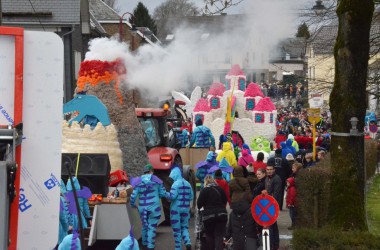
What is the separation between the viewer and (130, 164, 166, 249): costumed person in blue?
14141 millimetres

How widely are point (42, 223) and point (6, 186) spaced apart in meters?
0.67

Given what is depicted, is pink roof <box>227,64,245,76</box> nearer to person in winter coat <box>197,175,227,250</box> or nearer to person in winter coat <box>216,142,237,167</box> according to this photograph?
person in winter coat <box>216,142,237,167</box>

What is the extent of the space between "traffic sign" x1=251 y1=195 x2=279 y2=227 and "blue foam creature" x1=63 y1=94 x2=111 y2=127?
486 centimetres

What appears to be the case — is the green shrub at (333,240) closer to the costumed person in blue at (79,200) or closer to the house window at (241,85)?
the costumed person in blue at (79,200)

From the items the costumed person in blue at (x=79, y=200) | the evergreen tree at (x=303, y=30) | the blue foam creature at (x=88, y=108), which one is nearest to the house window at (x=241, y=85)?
the evergreen tree at (x=303, y=30)

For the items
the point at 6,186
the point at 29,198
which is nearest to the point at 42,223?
the point at 29,198

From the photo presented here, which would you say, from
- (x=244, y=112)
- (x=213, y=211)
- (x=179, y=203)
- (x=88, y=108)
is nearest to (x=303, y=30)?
(x=88, y=108)

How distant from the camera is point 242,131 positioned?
36.2 m

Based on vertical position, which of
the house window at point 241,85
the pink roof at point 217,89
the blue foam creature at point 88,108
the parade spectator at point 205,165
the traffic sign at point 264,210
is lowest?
the traffic sign at point 264,210

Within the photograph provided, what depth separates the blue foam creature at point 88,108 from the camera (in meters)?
16.4

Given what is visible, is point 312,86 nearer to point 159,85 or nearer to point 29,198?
point 159,85

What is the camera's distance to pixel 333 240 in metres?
10.7

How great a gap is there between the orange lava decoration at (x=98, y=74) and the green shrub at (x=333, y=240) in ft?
23.8

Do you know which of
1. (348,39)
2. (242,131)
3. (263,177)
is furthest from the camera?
(242,131)
